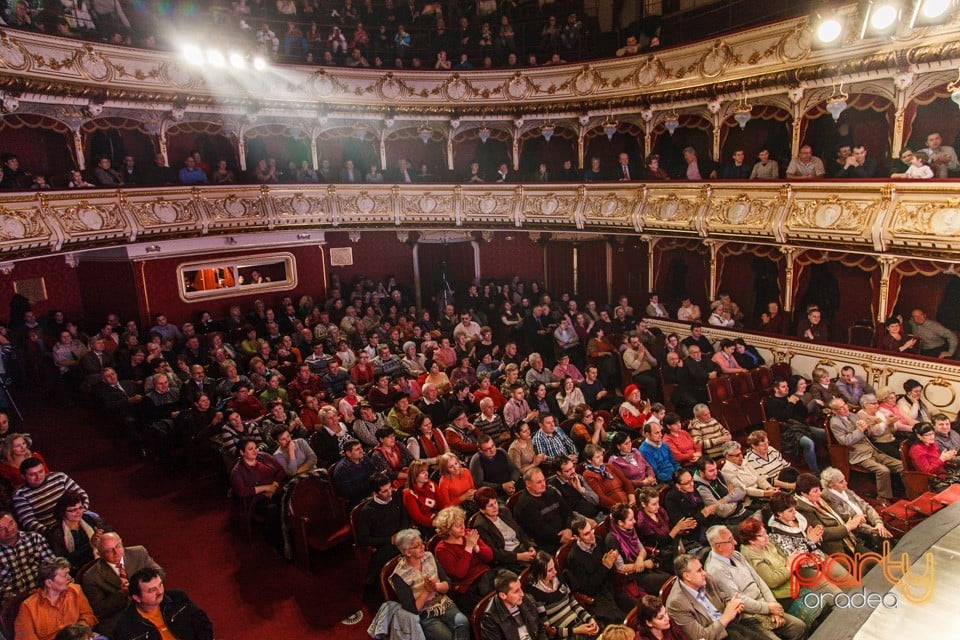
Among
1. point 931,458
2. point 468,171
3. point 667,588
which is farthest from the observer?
point 468,171

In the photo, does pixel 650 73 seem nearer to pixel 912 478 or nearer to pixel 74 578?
pixel 912 478

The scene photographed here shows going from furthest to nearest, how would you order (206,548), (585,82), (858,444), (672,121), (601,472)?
1. (585,82)
2. (672,121)
3. (858,444)
4. (206,548)
5. (601,472)

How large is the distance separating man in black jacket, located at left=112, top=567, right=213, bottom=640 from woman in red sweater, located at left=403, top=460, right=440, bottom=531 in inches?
85.3

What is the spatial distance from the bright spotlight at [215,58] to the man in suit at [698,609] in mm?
13637

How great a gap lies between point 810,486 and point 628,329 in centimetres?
771

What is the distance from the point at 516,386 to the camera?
884 centimetres

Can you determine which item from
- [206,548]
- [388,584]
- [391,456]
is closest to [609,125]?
[391,456]

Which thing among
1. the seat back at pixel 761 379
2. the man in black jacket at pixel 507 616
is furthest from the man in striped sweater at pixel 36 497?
the seat back at pixel 761 379

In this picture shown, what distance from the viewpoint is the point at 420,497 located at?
20.8ft

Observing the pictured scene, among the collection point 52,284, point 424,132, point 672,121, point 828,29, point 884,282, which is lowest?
point 884,282

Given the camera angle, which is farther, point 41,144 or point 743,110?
point 41,144

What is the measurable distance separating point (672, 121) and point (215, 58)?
10152mm

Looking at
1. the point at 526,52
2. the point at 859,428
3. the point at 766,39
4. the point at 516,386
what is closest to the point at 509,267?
the point at 526,52

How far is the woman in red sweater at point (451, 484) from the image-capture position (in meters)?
6.46
